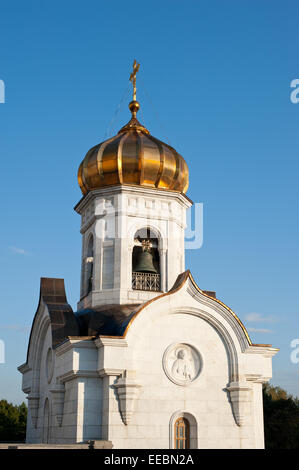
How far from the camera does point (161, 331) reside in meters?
14.3

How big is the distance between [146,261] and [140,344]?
3.38m

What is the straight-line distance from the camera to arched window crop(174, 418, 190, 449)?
45.2ft

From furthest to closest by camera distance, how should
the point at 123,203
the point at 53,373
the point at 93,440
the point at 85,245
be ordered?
the point at 85,245 < the point at 123,203 < the point at 53,373 < the point at 93,440

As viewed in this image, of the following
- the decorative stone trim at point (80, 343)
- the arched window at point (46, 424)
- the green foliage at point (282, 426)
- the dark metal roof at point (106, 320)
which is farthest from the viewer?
the green foliage at point (282, 426)

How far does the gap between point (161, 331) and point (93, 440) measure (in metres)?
3.14

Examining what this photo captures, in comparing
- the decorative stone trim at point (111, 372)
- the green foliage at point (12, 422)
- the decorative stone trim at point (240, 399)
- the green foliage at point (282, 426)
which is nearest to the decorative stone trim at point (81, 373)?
the decorative stone trim at point (111, 372)

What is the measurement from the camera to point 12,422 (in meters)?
36.3

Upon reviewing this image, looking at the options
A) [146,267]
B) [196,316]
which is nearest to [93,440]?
[196,316]

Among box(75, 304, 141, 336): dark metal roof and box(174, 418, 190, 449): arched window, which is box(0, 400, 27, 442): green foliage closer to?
box(75, 304, 141, 336): dark metal roof

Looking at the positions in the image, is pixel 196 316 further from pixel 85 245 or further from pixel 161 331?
pixel 85 245

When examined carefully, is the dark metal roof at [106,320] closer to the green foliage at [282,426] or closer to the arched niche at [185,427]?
the arched niche at [185,427]

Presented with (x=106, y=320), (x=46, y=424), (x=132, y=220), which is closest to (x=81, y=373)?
(x=106, y=320)

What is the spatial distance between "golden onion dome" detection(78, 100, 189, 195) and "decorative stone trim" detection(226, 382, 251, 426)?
6.66 metres

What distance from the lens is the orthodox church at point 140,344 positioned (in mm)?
13680
